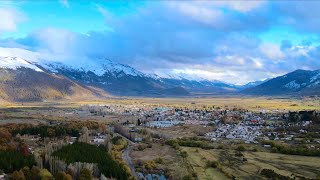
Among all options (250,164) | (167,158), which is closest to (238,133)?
(167,158)

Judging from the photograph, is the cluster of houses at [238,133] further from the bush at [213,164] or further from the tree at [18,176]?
the tree at [18,176]

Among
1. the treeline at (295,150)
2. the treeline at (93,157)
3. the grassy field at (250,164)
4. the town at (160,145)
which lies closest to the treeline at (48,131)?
the town at (160,145)

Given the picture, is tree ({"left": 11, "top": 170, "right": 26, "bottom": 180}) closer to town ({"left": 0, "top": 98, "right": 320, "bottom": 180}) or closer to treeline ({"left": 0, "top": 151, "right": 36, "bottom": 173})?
town ({"left": 0, "top": 98, "right": 320, "bottom": 180})

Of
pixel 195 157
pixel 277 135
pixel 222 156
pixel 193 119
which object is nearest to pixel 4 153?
pixel 195 157

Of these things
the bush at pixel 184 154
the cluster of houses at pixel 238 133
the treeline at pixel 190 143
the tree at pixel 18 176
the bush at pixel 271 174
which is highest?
the cluster of houses at pixel 238 133

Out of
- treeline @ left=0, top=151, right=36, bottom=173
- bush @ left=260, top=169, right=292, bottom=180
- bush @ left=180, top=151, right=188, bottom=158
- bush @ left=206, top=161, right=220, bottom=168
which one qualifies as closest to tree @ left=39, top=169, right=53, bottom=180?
treeline @ left=0, top=151, right=36, bottom=173

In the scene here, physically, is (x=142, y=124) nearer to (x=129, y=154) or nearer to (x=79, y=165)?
(x=129, y=154)

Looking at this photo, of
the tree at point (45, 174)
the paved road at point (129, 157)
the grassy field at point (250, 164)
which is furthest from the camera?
the paved road at point (129, 157)
